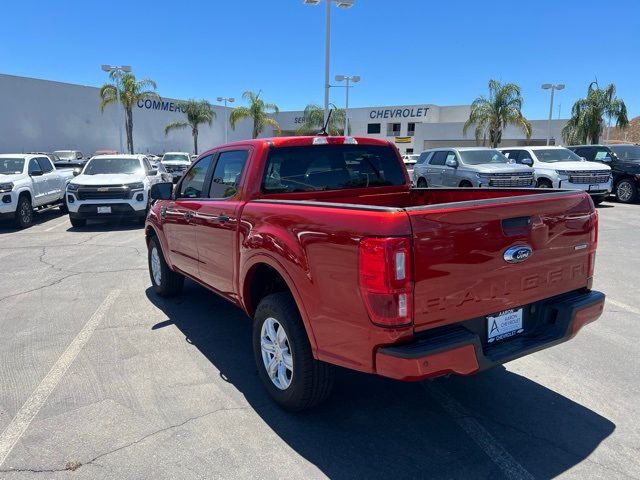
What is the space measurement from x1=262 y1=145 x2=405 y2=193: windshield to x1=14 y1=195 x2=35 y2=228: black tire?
10290 mm

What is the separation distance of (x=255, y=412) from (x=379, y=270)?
1.56m

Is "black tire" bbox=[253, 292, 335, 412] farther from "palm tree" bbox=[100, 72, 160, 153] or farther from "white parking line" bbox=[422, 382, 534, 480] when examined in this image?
"palm tree" bbox=[100, 72, 160, 153]

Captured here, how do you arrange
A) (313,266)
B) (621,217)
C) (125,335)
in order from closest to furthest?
(313,266) → (125,335) → (621,217)

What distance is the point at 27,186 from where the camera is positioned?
40.8 feet

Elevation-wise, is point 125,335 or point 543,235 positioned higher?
point 543,235

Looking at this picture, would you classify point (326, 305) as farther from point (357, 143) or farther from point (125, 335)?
point (125, 335)

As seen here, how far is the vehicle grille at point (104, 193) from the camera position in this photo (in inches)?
474

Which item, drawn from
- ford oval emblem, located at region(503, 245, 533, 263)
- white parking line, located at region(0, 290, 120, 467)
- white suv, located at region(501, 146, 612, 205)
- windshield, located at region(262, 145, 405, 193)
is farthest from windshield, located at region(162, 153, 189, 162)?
ford oval emblem, located at region(503, 245, 533, 263)

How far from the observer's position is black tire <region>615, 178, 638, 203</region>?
653 inches

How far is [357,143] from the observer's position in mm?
4516

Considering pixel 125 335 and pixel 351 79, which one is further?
pixel 351 79

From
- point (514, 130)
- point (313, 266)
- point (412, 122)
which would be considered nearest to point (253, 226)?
point (313, 266)

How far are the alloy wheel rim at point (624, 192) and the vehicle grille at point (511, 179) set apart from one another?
4493mm

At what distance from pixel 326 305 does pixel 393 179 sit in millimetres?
2183
